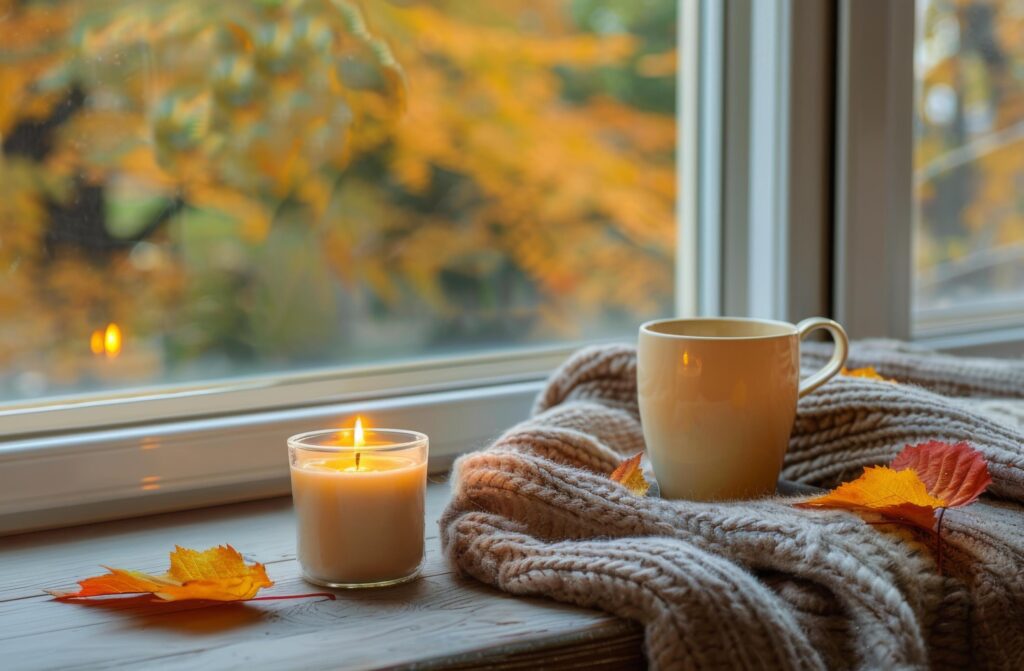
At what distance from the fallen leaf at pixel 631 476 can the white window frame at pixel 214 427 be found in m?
0.28

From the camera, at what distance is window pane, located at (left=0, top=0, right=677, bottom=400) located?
2.84 feet

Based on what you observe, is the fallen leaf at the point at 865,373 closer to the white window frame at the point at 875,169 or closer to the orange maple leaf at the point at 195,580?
the white window frame at the point at 875,169

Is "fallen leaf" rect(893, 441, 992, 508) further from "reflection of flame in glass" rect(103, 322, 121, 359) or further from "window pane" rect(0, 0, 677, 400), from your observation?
"reflection of flame in glass" rect(103, 322, 121, 359)

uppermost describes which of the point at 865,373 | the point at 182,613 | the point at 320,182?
the point at 320,182

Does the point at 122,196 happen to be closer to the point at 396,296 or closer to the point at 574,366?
the point at 396,296

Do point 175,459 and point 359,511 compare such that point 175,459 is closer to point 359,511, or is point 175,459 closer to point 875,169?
point 359,511

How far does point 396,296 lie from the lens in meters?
1.04

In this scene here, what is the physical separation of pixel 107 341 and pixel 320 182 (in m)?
0.25

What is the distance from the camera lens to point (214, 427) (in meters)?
0.89

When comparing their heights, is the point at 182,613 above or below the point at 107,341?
below

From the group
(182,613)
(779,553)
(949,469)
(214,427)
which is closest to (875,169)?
(949,469)

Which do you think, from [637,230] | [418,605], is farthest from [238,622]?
[637,230]

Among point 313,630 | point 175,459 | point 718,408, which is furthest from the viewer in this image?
point 175,459

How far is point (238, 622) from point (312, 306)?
1.43 feet
